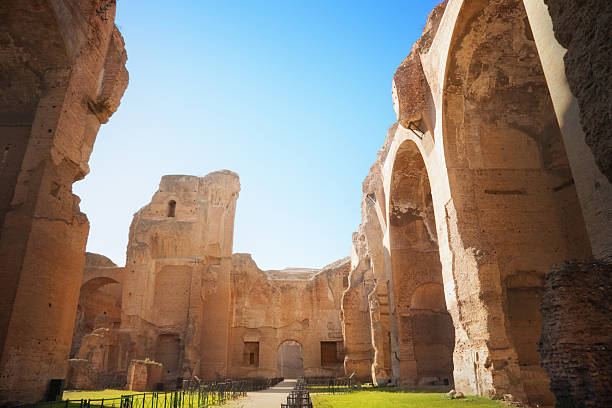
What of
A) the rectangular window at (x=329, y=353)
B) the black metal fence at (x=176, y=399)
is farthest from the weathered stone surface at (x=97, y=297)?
the rectangular window at (x=329, y=353)

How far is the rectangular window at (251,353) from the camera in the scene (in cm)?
2405

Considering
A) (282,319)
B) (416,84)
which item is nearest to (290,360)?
(282,319)

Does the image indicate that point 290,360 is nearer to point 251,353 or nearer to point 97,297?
point 251,353

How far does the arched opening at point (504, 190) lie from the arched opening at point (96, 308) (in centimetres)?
1873

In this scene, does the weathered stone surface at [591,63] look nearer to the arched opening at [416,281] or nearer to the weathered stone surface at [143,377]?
the arched opening at [416,281]

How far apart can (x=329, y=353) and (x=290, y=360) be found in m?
8.24

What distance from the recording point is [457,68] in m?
10.4

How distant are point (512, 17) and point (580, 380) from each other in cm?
806

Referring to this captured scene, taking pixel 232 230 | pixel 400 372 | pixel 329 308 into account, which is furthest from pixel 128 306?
pixel 400 372

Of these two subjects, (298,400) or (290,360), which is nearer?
(298,400)

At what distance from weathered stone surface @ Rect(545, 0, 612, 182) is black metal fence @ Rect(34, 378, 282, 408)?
6249mm

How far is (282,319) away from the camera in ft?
80.8

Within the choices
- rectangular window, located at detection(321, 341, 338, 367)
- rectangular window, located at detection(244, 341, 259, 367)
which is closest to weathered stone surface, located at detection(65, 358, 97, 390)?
rectangular window, located at detection(244, 341, 259, 367)

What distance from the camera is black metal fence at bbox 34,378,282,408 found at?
6.40m
